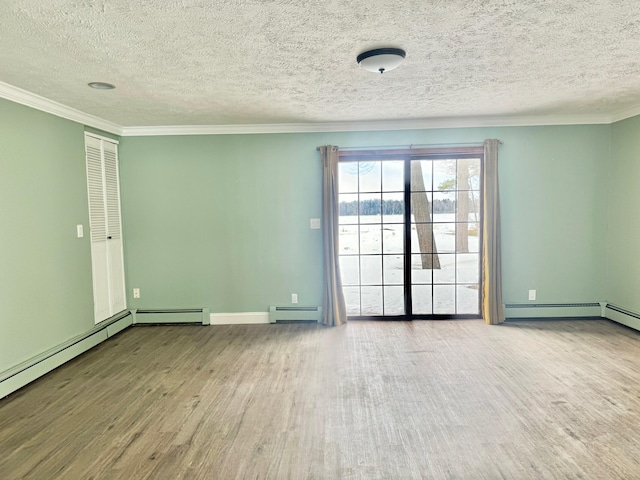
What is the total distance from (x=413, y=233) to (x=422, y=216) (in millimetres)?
250

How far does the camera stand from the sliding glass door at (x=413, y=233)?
489 centimetres

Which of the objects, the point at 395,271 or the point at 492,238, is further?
the point at 395,271

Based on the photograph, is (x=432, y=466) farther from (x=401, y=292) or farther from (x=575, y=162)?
(x=575, y=162)

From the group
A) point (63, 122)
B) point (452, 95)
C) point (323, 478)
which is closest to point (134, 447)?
point (323, 478)

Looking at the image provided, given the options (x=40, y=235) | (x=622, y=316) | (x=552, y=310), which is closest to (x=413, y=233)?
(x=552, y=310)

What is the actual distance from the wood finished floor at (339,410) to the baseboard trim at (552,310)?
0.49m

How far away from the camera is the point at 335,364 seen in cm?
363

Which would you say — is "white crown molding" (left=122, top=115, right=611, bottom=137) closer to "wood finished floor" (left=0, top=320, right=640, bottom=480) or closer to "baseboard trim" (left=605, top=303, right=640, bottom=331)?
"baseboard trim" (left=605, top=303, right=640, bottom=331)

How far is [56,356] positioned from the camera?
11.9 feet

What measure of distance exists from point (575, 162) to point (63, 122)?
19.3 feet

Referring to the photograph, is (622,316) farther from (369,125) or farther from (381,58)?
(381,58)

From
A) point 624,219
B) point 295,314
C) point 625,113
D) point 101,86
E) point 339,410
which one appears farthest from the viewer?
point 295,314

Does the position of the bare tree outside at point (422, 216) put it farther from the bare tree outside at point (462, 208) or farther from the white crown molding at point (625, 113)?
the white crown molding at point (625, 113)

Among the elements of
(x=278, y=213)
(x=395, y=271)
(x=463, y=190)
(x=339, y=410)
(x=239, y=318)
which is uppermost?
(x=463, y=190)
